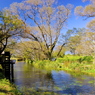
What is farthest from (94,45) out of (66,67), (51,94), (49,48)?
(51,94)

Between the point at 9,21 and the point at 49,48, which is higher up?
the point at 9,21

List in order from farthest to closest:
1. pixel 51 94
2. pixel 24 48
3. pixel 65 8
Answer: pixel 24 48
pixel 65 8
pixel 51 94

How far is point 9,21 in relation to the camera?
15.9m

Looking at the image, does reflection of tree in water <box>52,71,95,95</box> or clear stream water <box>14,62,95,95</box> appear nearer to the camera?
reflection of tree in water <box>52,71,95,95</box>

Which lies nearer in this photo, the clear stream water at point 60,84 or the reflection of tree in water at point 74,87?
the reflection of tree in water at point 74,87

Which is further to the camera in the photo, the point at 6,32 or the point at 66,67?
the point at 66,67

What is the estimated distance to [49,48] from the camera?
29.3 meters

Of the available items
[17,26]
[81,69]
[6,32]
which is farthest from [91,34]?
[6,32]

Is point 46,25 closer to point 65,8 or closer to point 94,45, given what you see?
point 65,8

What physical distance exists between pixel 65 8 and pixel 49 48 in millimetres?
9340

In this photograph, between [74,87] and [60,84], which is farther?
[60,84]

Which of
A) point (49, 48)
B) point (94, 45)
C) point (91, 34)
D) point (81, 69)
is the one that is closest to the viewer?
point (81, 69)

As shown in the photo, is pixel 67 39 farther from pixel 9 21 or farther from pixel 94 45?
pixel 9 21

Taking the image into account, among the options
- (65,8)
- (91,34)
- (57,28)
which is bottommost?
(91,34)
